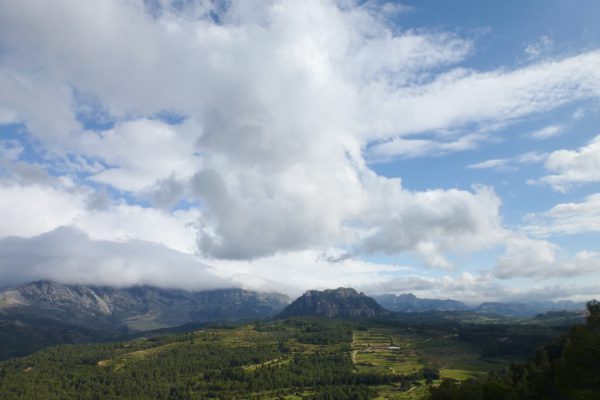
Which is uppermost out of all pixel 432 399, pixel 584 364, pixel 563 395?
pixel 584 364

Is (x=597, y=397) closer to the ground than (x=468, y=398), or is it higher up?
higher up

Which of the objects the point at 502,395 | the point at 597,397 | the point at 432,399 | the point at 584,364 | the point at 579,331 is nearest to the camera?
the point at 597,397

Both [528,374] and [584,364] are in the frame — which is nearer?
[584,364]

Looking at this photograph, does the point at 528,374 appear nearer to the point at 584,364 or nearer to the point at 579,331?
the point at 579,331

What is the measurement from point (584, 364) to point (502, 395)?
2287cm

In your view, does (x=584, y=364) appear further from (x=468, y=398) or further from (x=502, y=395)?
(x=468, y=398)

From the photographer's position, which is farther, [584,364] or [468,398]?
[468,398]

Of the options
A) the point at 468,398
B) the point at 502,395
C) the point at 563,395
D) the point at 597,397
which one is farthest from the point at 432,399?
the point at 597,397

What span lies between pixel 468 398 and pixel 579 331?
35.4 meters

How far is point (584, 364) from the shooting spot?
92.7 meters

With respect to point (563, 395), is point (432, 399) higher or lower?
lower

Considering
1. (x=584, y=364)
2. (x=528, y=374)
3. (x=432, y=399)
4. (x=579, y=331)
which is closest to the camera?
(x=584, y=364)

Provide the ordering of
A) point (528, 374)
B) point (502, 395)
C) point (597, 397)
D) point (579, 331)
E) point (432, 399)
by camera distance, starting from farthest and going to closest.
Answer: point (528, 374) < point (432, 399) < point (579, 331) < point (502, 395) < point (597, 397)

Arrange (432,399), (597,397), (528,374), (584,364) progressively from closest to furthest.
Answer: (597,397)
(584,364)
(432,399)
(528,374)
